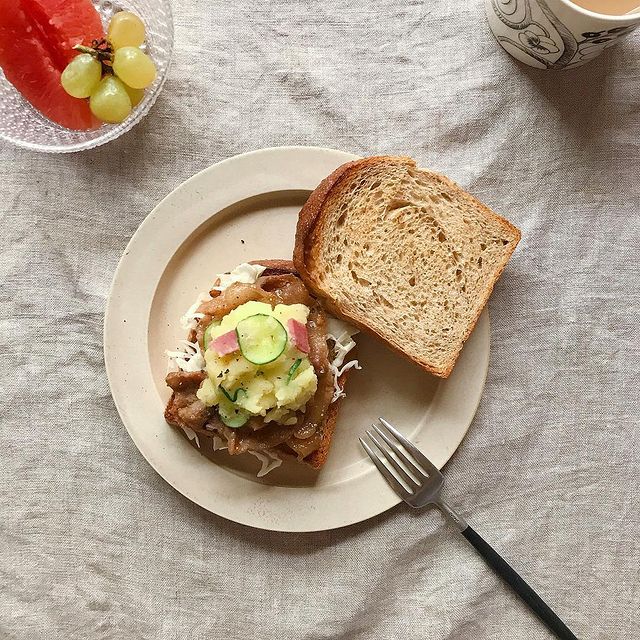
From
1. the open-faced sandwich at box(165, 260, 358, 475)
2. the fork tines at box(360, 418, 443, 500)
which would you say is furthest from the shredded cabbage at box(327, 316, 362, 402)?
the fork tines at box(360, 418, 443, 500)

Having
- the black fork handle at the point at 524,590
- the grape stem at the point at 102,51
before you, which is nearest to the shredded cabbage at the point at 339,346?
the black fork handle at the point at 524,590

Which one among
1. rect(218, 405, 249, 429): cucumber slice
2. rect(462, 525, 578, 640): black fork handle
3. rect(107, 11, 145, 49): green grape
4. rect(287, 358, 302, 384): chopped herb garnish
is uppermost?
rect(107, 11, 145, 49): green grape

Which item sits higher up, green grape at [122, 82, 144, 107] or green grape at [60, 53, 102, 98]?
green grape at [60, 53, 102, 98]

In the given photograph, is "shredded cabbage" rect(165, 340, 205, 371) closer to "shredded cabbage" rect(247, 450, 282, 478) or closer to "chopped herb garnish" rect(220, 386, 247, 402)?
"chopped herb garnish" rect(220, 386, 247, 402)

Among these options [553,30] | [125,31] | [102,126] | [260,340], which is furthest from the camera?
[102,126]

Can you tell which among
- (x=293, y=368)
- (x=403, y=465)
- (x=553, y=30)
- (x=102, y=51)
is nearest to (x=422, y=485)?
(x=403, y=465)

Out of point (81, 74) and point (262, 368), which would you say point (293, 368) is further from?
point (81, 74)

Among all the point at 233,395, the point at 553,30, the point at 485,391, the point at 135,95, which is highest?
the point at 553,30

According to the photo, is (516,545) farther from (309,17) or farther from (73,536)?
(309,17)
